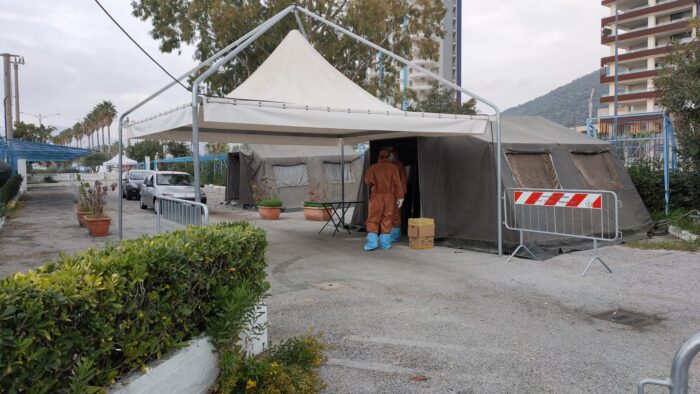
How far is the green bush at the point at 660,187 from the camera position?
1079 cm

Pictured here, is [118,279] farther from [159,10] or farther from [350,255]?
[159,10]

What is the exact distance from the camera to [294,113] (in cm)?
688

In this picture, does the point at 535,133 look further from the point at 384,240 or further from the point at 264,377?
the point at 264,377

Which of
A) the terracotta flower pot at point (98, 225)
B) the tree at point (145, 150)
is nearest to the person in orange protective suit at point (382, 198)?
the terracotta flower pot at point (98, 225)

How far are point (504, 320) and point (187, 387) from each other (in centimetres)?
325

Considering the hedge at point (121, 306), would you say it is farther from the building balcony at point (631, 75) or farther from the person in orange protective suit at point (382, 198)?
the building balcony at point (631, 75)

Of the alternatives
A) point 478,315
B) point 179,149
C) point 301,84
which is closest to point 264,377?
point 478,315

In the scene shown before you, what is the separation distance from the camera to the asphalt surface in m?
3.99

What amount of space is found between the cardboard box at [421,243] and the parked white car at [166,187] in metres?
10.3

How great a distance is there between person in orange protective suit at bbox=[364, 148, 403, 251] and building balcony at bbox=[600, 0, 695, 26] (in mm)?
64201

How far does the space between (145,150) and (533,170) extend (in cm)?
6218

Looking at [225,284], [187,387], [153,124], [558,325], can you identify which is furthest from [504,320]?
[153,124]

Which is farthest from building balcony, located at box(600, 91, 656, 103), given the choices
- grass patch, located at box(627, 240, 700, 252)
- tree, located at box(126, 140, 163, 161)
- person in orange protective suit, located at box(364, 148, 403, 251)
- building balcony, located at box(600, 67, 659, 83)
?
person in orange protective suit, located at box(364, 148, 403, 251)

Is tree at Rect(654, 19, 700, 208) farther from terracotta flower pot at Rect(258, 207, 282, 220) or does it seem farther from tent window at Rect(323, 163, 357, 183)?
tent window at Rect(323, 163, 357, 183)
